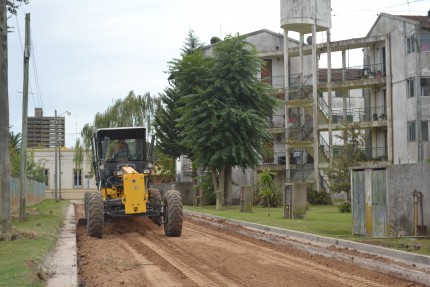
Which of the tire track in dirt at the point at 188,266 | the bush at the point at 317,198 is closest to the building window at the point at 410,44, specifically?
the bush at the point at 317,198

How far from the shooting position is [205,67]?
4000 cm

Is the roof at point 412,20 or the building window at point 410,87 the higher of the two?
the roof at point 412,20

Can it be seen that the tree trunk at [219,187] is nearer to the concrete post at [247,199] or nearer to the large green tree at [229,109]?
the large green tree at [229,109]

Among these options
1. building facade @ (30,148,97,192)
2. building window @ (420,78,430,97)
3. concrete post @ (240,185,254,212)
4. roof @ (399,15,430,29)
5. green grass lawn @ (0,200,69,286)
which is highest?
roof @ (399,15,430,29)

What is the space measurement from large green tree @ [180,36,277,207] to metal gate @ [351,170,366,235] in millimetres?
17380

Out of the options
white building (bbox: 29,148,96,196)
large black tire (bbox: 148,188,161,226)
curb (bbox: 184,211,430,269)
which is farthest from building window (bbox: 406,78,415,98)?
white building (bbox: 29,148,96,196)

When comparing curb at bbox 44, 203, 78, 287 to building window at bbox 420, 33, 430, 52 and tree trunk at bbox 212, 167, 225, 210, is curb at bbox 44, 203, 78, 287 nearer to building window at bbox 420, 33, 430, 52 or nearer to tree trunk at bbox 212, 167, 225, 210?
tree trunk at bbox 212, 167, 225, 210

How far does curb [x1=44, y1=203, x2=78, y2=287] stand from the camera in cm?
1225

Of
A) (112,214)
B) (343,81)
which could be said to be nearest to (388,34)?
(343,81)

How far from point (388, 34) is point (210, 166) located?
18.0 metres

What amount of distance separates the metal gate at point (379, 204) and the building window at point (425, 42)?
28.5m

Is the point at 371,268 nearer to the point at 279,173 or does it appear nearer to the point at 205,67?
the point at 205,67

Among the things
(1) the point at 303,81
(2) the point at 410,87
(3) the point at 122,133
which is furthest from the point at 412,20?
(3) the point at 122,133

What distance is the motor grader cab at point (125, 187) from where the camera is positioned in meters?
20.6
